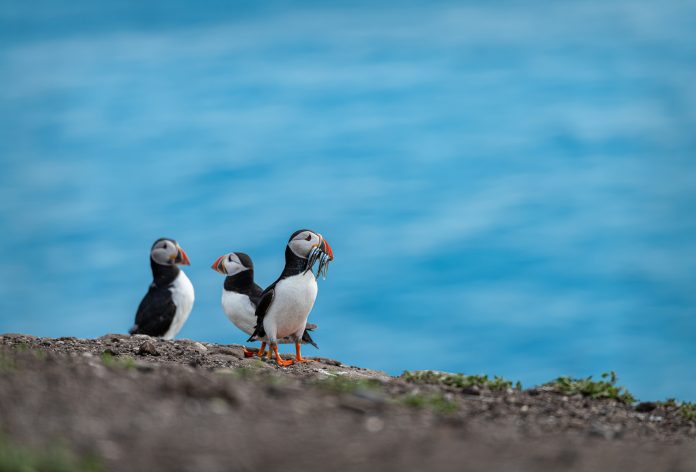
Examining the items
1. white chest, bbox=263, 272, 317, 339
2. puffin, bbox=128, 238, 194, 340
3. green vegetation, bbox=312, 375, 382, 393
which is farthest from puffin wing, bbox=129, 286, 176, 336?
green vegetation, bbox=312, 375, 382, 393

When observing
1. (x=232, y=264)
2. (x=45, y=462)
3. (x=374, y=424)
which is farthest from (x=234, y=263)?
(x=45, y=462)

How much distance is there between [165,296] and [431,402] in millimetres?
9734

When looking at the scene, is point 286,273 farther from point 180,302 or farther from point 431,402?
point 431,402

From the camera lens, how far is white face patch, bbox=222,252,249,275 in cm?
1574

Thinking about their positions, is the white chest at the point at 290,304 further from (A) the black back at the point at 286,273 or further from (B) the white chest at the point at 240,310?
(B) the white chest at the point at 240,310

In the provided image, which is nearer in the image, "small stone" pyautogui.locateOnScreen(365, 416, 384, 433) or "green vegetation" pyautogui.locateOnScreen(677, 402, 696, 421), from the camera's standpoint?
"small stone" pyautogui.locateOnScreen(365, 416, 384, 433)

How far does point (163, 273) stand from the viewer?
17.6 metres

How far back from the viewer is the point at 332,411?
23.1 ft

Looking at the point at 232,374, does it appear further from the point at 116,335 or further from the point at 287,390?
the point at 116,335

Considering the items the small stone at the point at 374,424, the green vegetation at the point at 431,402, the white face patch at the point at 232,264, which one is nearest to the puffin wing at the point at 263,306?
the white face patch at the point at 232,264

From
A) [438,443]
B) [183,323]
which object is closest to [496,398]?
[438,443]

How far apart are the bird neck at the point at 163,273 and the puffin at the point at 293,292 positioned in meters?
4.44

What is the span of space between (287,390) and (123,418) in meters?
1.34

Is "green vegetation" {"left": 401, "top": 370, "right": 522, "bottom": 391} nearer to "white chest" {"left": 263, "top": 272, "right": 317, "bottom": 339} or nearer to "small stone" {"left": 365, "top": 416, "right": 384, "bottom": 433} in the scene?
"small stone" {"left": 365, "top": 416, "right": 384, "bottom": 433}
